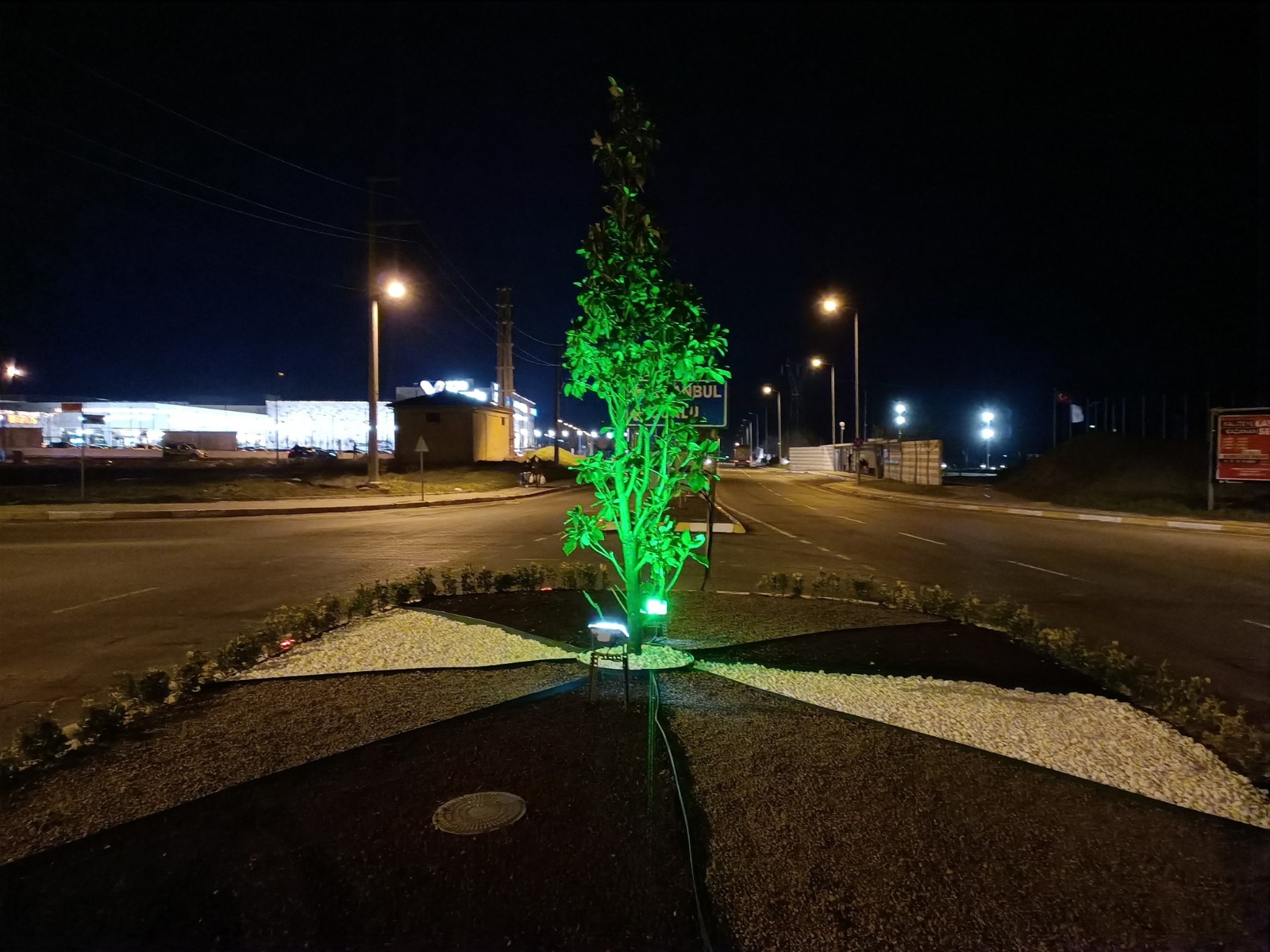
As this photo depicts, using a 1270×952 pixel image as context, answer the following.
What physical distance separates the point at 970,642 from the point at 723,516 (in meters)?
18.5

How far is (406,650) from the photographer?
23.5ft

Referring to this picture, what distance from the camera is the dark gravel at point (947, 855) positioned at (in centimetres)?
311

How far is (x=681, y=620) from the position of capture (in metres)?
8.41

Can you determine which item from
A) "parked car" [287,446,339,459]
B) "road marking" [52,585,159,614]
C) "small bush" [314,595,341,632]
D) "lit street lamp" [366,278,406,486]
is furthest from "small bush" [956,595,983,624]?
"parked car" [287,446,339,459]

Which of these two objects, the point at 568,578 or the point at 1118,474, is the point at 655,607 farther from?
the point at 1118,474

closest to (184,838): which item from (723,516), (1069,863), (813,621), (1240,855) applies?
(1069,863)

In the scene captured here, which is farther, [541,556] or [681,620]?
[541,556]

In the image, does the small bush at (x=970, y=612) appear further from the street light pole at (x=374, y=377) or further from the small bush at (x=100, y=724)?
the street light pole at (x=374, y=377)

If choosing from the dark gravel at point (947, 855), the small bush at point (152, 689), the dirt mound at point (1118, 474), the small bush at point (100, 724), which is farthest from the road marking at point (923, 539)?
the small bush at point (100, 724)

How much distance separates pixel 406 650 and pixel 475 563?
733 cm

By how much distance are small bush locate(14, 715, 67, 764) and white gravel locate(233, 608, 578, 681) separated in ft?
5.15

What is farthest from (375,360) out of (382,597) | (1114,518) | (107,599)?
(1114,518)

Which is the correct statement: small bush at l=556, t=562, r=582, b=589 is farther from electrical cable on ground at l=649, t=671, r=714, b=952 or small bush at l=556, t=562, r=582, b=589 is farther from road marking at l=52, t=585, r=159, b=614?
road marking at l=52, t=585, r=159, b=614

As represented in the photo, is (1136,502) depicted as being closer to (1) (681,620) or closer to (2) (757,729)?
(1) (681,620)
